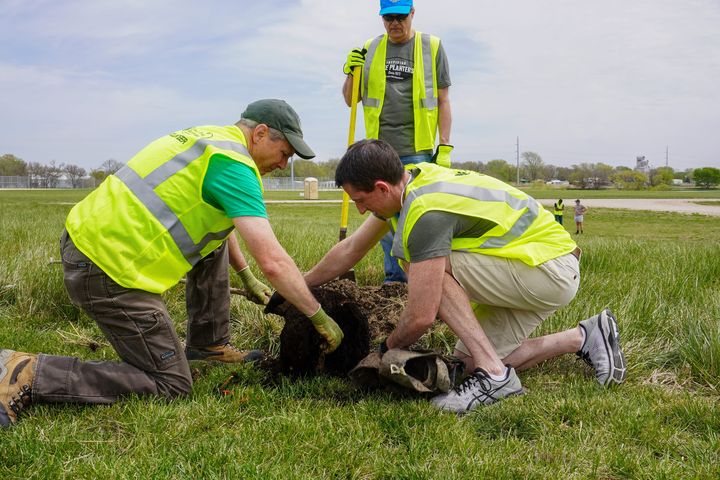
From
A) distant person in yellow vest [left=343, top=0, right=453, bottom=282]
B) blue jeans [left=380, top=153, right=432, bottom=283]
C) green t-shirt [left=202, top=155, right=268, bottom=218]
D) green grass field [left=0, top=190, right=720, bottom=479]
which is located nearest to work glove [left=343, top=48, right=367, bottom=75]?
distant person in yellow vest [left=343, top=0, right=453, bottom=282]

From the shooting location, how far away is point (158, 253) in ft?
10.1

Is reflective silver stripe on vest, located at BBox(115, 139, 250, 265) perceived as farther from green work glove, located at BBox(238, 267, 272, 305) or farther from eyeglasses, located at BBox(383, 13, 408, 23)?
eyeglasses, located at BBox(383, 13, 408, 23)

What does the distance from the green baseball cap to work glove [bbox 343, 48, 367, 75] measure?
6.96 ft

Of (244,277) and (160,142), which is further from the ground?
(160,142)

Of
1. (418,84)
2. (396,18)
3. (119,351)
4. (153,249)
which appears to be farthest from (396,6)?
(119,351)

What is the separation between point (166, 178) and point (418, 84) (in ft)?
8.91

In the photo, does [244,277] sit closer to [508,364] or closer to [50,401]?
[50,401]

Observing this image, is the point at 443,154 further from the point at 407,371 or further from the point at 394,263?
the point at 407,371

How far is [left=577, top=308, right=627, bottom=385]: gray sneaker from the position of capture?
335cm

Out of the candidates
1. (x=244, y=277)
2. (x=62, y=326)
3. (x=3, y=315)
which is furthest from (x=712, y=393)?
(x=3, y=315)

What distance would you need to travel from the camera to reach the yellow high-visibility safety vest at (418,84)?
5.14 meters

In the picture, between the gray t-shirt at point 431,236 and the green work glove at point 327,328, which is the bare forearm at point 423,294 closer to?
the gray t-shirt at point 431,236

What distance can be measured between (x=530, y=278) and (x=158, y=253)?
1885 millimetres

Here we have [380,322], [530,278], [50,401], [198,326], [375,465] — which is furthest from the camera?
[380,322]
